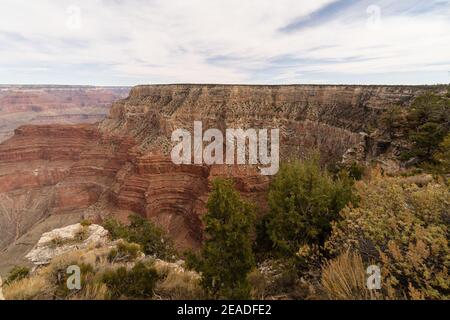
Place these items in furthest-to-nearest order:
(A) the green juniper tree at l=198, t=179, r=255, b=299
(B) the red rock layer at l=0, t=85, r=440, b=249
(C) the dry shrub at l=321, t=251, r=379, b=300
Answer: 1. (B) the red rock layer at l=0, t=85, r=440, b=249
2. (A) the green juniper tree at l=198, t=179, r=255, b=299
3. (C) the dry shrub at l=321, t=251, r=379, b=300

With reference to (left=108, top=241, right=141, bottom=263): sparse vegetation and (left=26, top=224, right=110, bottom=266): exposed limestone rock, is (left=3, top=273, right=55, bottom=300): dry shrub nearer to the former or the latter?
(left=108, top=241, right=141, bottom=263): sparse vegetation

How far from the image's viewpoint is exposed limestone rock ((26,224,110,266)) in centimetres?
1309

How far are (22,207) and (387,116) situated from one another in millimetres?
60713

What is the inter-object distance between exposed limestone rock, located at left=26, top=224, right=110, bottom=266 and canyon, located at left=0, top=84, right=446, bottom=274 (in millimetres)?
16548

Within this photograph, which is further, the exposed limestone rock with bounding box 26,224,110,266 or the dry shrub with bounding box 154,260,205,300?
the exposed limestone rock with bounding box 26,224,110,266

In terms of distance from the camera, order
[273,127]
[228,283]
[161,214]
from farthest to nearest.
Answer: [273,127] < [161,214] < [228,283]

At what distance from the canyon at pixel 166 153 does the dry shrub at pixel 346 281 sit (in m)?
18.0

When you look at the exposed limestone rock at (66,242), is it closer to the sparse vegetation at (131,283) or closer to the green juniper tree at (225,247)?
the sparse vegetation at (131,283)

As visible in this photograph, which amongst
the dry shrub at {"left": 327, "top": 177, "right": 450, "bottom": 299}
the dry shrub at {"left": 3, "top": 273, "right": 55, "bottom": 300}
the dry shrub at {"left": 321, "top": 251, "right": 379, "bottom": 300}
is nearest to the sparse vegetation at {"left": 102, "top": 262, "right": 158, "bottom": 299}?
the dry shrub at {"left": 3, "top": 273, "right": 55, "bottom": 300}

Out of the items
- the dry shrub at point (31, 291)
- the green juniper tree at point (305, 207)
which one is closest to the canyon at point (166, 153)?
the green juniper tree at point (305, 207)

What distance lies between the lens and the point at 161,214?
121ft

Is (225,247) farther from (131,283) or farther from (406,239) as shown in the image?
(406,239)
